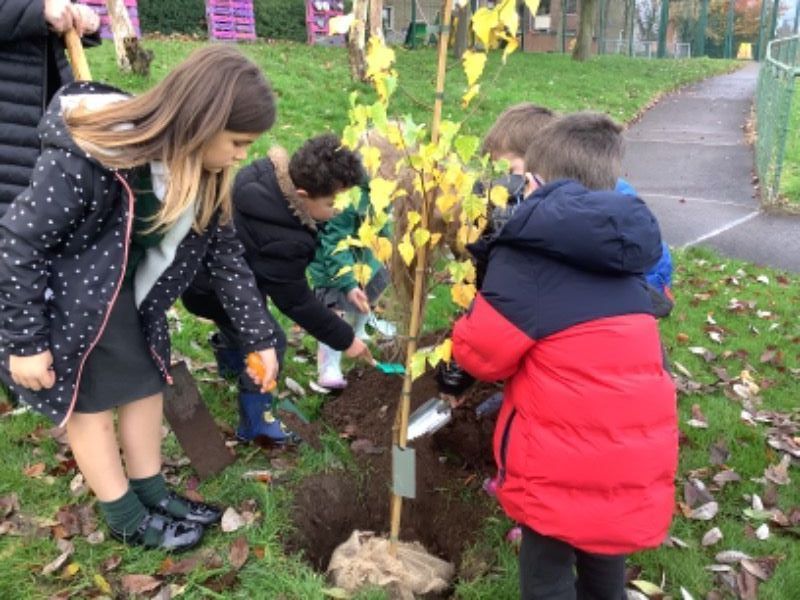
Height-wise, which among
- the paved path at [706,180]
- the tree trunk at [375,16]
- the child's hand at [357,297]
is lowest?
the paved path at [706,180]

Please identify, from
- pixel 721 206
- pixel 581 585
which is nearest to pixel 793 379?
pixel 581 585

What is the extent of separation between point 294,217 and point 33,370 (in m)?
1.13

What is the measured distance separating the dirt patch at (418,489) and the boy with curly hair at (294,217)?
19.2 inches

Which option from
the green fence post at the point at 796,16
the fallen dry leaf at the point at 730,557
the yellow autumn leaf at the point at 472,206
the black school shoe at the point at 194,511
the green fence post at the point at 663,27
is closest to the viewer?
the yellow autumn leaf at the point at 472,206

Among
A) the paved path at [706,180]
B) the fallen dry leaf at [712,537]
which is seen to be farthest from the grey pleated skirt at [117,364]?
the paved path at [706,180]

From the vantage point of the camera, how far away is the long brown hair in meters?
1.95

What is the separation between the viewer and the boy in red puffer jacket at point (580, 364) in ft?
6.10

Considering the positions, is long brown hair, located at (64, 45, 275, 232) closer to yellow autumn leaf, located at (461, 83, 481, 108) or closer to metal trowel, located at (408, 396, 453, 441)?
yellow autumn leaf, located at (461, 83, 481, 108)

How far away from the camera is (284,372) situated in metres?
3.79

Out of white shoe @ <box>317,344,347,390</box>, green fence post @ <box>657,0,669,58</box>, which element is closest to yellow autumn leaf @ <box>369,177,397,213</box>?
white shoe @ <box>317,344,347,390</box>

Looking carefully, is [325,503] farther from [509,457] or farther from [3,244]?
[3,244]

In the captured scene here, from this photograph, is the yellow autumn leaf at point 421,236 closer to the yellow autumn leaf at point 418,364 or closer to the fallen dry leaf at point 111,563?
the yellow autumn leaf at point 418,364

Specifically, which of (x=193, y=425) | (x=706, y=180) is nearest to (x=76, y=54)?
(x=193, y=425)

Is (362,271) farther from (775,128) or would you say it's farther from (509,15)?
(775,128)
